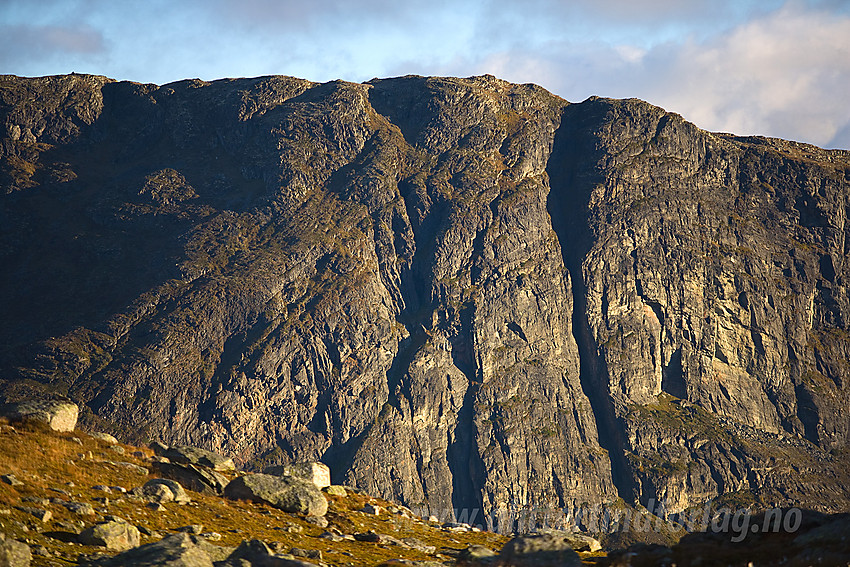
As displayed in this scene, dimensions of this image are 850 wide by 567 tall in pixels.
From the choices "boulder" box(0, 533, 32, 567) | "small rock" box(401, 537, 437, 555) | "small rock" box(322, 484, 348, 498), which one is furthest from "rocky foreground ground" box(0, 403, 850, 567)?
"small rock" box(322, 484, 348, 498)

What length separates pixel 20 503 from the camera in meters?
37.2

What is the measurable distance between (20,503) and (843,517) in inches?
1590

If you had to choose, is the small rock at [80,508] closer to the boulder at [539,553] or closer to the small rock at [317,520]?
the small rock at [317,520]

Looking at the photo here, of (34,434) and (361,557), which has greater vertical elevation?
(34,434)

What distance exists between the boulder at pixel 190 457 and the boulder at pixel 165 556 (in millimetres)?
23352

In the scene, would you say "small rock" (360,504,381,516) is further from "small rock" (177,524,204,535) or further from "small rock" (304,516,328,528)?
"small rock" (177,524,204,535)

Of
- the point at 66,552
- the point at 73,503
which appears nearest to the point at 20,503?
the point at 73,503

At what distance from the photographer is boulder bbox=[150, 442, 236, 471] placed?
56.7 meters

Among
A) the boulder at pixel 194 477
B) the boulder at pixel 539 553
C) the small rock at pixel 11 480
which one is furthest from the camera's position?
the boulder at pixel 194 477

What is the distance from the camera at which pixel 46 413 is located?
53.4m

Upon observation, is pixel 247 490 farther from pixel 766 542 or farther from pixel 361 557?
pixel 766 542

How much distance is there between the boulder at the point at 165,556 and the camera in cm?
3120

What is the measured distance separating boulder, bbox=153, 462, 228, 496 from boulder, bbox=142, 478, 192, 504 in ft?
16.1

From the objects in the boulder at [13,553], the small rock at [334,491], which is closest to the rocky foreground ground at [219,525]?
the boulder at [13,553]
